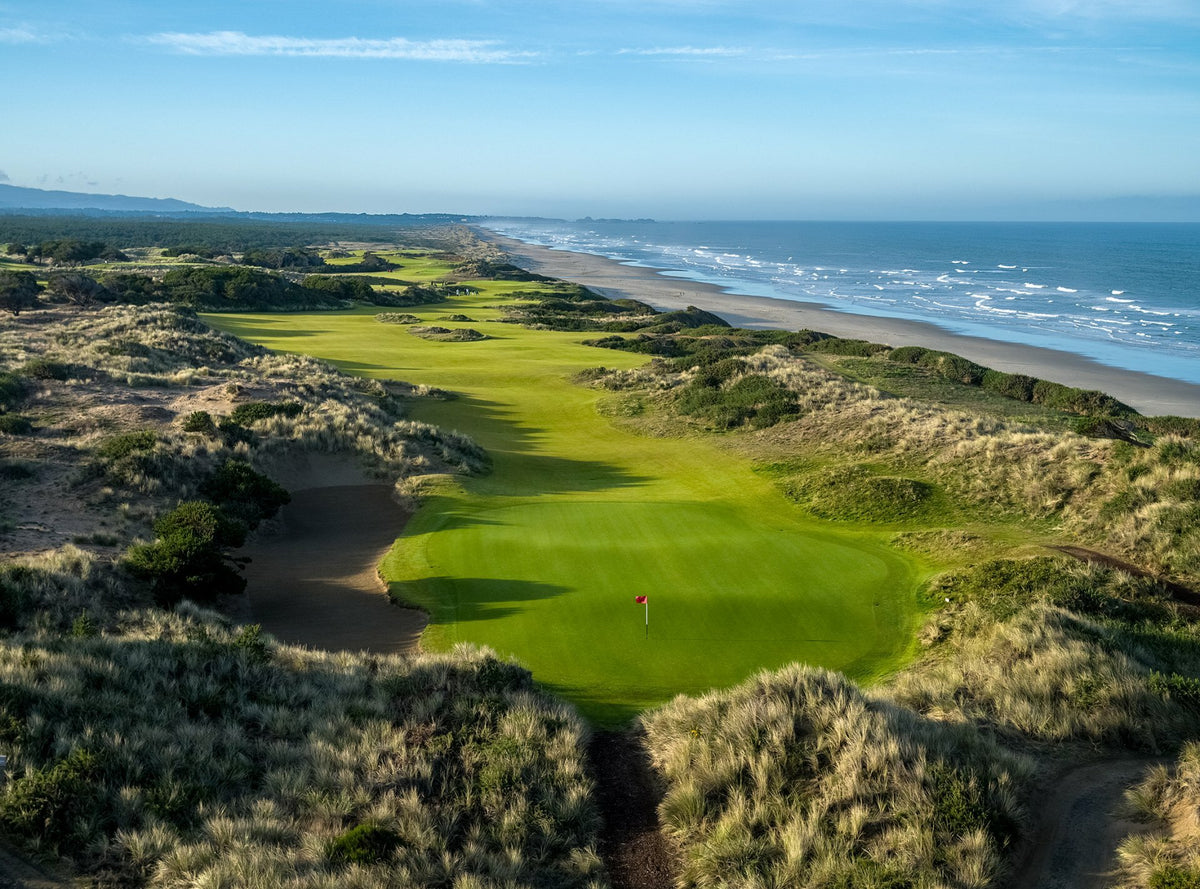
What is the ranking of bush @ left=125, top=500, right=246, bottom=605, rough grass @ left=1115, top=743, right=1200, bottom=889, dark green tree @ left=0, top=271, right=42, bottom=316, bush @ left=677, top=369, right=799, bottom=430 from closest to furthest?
rough grass @ left=1115, top=743, right=1200, bottom=889 → bush @ left=125, top=500, right=246, bottom=605 → bush @ left=677, top=369, right=799, bottom=430 → dark green tree @ left=0, top=271, right=42, bottom=316

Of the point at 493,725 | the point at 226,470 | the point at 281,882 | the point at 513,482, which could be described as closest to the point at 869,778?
the point at 493,725

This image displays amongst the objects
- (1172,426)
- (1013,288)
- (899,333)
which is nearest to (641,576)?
(1172,426)

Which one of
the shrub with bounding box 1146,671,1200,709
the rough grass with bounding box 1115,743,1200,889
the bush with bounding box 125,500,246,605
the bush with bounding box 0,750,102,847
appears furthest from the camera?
the bush with bounding box 125,500,246,605

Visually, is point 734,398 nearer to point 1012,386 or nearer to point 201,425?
point 1012,386

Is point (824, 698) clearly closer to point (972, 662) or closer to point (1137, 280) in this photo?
point (972, 662)

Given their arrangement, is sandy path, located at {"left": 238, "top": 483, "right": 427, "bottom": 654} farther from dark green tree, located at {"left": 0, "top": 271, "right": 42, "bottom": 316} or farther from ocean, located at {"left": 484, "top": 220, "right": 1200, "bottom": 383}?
ocean, located at {"left": 484, "top": 220, "right": 1200, "bottom": 383}

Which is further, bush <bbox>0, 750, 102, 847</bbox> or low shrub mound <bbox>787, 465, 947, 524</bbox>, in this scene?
low shrub mound <bbox>787, 465, 947, 524</bbox>

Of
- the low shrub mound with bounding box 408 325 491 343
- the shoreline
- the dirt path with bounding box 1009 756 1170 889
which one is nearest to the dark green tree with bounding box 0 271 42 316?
the low shrub mound with bounding box 408 325 491 343
